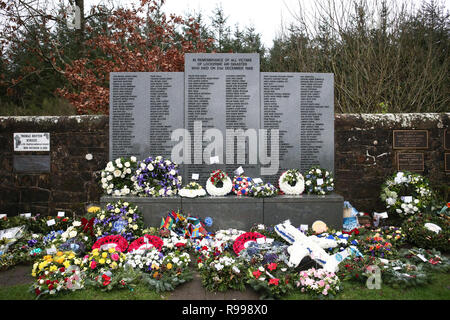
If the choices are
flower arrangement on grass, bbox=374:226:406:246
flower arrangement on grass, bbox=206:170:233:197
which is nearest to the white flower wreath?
flower arrangement on grass, bbox=206:170:233:197

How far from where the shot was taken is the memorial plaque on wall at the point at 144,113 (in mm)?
5844

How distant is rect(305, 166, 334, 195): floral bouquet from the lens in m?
5.35

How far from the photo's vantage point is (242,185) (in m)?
5.35

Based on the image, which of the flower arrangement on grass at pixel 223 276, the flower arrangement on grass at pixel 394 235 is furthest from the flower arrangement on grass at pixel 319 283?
the flower arrangement on grass at pixel 394 235

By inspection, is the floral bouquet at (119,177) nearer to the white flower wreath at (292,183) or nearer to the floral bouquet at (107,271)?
the floral bouquet at (107,271)

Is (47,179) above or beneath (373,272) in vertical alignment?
above

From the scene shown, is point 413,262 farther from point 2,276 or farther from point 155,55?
point 155,55

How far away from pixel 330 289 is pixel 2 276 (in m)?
3.99

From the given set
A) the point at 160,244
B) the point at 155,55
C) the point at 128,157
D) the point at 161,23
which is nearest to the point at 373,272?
the point at 160,244

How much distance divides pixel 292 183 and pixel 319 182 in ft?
1.57

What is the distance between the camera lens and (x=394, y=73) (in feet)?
28.3

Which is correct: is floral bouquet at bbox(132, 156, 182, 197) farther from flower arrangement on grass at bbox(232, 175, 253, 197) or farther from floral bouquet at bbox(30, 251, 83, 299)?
floral bouquet at bbox(30, 251, 83, 299)

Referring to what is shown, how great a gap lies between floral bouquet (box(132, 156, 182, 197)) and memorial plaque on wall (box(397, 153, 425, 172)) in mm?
4416

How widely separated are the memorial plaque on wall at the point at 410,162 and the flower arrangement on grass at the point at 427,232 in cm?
122
